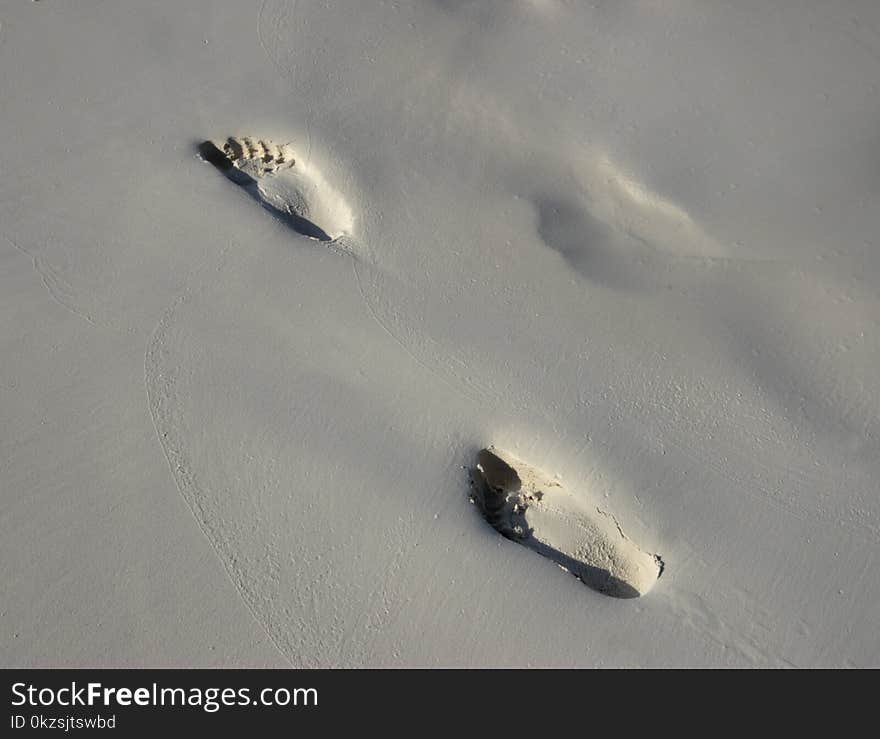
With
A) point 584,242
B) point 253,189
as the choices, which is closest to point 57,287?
point 253,189

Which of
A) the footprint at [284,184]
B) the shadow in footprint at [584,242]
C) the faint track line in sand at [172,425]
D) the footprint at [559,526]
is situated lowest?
the faint track line in sand at [172,425]

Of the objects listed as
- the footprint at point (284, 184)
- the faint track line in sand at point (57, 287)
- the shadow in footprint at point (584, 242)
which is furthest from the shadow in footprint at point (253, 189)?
the shadow in footprint at point (584, 242)

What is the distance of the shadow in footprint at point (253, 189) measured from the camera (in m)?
4.87

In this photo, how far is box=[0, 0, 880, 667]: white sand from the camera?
4148 millimetres

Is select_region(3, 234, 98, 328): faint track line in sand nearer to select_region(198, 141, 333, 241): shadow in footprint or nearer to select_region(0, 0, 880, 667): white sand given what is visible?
select_region(0, 0, 880, 667): white sand

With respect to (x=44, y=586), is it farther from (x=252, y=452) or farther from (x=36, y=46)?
(x=36, y=46)

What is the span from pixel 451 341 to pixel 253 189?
5.41 ft

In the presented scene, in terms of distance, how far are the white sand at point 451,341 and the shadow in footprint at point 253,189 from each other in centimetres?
8

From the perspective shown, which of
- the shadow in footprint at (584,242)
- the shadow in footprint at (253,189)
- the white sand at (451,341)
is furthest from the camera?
the shadow in footprint at (253,189)

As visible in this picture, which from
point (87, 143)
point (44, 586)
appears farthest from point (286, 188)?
point (44, 586)

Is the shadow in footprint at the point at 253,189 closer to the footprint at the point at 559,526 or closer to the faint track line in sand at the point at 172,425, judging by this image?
the faint track line in sand at the point at 172,425

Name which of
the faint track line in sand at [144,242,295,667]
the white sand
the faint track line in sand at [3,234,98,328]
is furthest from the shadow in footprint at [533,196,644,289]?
the faint track line in sand at [3,234,98,328]

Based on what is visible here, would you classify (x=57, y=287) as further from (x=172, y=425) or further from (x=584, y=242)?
(x=584, y=242)
